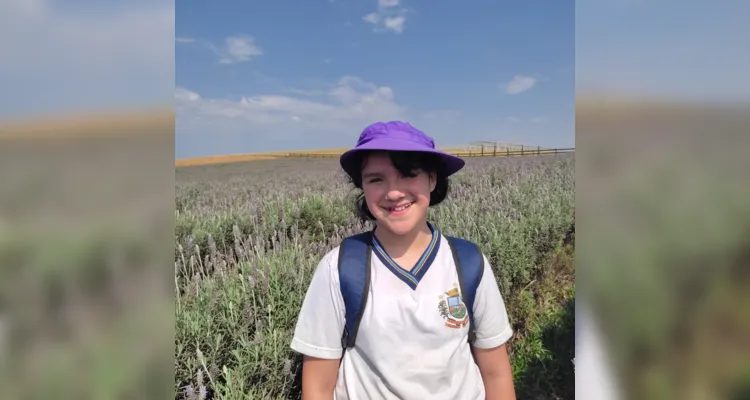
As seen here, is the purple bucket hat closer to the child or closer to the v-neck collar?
the child

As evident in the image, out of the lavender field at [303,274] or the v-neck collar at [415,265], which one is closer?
the v-neck collar at [415,265]

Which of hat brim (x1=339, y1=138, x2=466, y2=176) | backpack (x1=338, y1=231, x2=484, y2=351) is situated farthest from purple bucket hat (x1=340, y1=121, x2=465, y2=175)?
backpack (x1=338, y1=231, x2=484, y2=351)

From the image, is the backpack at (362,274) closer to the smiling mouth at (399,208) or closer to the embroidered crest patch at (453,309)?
the embroidered crest patch at (453,309)

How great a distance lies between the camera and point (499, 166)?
122 inches

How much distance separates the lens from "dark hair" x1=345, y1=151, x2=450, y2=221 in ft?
3.91

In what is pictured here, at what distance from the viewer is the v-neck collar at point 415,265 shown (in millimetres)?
1229

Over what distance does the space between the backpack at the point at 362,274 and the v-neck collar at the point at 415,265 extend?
0.03 m

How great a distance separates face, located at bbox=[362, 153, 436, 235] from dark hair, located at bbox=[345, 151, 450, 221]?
0.02m
